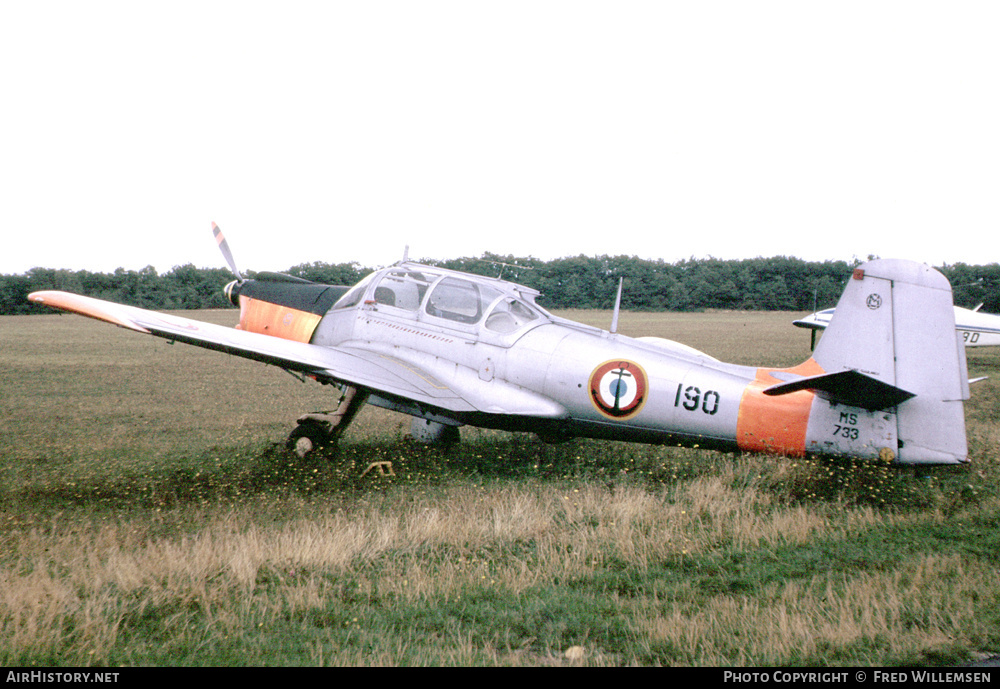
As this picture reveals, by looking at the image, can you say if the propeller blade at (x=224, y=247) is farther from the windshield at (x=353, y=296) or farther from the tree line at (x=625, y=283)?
the tree line at (x=625, y=283)

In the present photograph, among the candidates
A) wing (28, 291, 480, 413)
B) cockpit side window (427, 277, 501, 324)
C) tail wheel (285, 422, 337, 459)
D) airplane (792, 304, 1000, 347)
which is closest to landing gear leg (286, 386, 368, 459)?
tail wheel (285, 422, 337, 459)

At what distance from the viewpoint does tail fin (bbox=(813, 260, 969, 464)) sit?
17.3ft

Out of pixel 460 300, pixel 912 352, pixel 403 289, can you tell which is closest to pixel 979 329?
pixel 912 352

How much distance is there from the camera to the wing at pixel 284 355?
668 cm

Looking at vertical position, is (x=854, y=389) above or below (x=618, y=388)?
above

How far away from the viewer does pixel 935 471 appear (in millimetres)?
6406

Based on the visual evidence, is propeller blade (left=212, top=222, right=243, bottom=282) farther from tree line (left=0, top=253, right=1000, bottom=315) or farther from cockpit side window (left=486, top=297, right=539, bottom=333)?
tree line (left=0, top=253, right=1000, bottom=315)

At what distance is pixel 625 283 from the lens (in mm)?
54094

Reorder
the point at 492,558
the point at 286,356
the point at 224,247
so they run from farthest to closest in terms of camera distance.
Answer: the point at 224,247
the point at 286,356
the point at 492,558

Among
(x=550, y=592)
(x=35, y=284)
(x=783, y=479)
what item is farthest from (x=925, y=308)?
(x=35, y=284)

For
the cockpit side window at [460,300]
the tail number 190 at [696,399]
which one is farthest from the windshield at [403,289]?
the tail number 190 at [696,399]

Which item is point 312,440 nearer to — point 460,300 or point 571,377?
point 460,300

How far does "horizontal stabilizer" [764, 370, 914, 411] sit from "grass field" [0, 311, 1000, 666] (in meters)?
0.58

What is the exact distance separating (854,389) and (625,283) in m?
49.7
